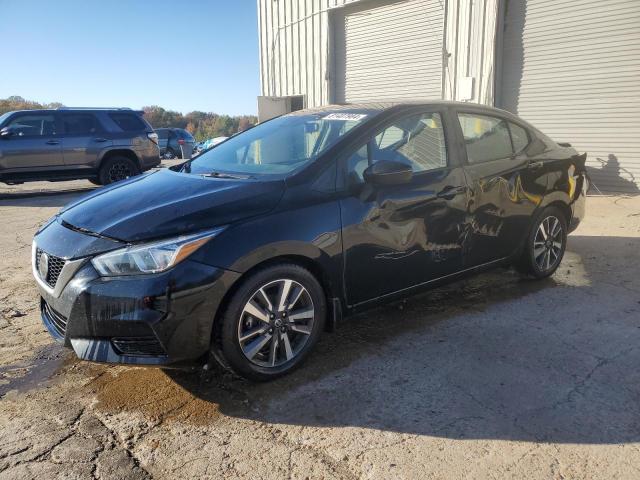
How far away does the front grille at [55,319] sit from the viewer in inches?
109

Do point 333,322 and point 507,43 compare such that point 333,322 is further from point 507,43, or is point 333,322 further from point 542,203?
point 507,43

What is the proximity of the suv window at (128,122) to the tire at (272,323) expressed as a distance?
1008 centimetres

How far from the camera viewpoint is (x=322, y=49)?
45.6ft

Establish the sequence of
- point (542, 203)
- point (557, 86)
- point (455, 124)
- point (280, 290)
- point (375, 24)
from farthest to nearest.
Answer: point (375, 24) → point (557, 86) → point (542, 203) → point (455, 124) → point (280, 290)

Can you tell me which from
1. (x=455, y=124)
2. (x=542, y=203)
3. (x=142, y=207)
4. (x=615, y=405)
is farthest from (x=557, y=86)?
(x=142, y=207)

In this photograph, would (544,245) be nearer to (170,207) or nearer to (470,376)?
(470,376)

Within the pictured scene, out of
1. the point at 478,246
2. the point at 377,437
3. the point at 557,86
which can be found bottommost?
the point at 377,437

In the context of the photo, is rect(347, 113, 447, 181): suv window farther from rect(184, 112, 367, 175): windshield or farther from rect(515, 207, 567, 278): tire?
rect(515, 207, 567, 278): tire

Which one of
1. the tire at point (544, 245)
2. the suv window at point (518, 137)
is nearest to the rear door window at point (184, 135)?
the suv window at point (518, 137)

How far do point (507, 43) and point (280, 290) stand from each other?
9342 millimetres

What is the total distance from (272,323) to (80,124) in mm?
10182

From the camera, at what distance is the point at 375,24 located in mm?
12539

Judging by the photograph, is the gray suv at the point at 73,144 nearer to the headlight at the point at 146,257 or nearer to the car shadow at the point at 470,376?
the car shadow at the point at 470,376

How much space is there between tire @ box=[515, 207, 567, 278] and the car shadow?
0.39 m
